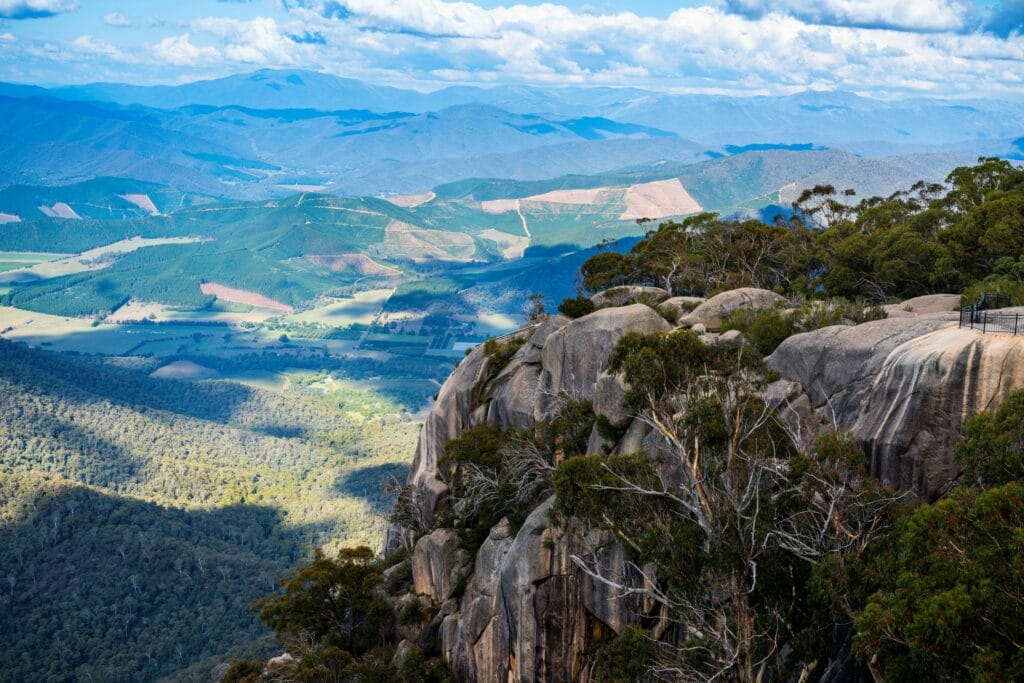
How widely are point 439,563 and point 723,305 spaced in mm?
17262

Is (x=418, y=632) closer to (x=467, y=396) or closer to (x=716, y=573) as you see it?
(x=467, y=396)

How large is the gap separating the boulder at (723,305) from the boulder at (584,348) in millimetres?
2418

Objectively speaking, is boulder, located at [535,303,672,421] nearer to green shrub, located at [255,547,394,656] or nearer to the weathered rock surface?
the weathered rock surface

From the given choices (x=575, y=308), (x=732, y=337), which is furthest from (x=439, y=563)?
(x=575, y=308)

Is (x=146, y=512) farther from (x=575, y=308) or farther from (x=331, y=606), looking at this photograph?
(x=575, y=308)

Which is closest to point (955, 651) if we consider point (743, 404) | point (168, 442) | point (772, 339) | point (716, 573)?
point (716, 573)

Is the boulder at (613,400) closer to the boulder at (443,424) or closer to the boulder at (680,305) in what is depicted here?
the boulder at (680,305)

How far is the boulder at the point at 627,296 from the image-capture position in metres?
46.6

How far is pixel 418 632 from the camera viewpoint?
34.9m

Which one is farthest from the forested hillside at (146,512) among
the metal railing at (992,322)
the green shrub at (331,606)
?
the metal railing at (992,322)

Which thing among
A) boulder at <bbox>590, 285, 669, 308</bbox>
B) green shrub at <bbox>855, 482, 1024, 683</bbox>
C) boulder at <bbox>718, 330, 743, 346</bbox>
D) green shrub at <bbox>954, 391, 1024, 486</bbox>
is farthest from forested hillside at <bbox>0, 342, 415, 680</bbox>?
green shrub at <bbox>954, 391, 1024, 486</bbox>

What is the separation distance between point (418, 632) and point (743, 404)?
18.0m

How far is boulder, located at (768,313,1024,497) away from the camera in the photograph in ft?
68.6

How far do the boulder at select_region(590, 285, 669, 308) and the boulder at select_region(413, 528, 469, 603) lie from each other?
16.5 meters
